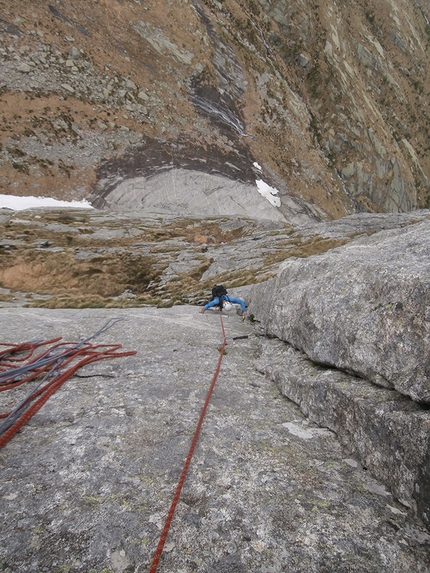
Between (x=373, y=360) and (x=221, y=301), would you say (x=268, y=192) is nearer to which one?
(x=221, y=301)

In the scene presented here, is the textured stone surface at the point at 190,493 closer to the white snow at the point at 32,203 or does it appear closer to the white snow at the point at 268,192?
the white snow at the point at 32,203

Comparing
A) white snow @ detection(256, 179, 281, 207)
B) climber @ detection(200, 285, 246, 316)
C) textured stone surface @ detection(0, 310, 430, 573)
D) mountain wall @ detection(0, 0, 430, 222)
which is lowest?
textured stone surface @ detection(0, 310, 430, 573)

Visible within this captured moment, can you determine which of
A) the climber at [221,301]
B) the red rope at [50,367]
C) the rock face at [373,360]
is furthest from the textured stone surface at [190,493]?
the climber at [221,301]

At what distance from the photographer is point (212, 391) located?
6738 mm

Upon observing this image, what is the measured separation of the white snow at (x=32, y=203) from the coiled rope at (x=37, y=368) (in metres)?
40.1

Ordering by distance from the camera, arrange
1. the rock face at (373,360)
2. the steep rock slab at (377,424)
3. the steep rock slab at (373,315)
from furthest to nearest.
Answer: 1. the steep rock slab at (373,315)
2. the rock face at (373,360)
3. the steep rock slab at (377,424)

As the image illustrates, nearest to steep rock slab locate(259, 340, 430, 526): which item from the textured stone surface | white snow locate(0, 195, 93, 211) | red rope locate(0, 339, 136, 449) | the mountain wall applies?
the textured stone surface

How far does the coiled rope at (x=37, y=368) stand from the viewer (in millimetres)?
5261

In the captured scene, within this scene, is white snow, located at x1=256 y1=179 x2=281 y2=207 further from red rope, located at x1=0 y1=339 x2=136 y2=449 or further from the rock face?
red rope, located at x1=0 y1=339 x2=136 y2=449

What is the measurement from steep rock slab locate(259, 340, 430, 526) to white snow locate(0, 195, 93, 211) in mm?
46240

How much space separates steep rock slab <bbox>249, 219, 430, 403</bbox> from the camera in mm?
4605

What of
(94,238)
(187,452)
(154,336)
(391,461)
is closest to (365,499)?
(391,461)

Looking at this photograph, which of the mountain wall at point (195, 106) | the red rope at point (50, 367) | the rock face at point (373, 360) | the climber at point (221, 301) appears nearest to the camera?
the rock face at point (373, 360)

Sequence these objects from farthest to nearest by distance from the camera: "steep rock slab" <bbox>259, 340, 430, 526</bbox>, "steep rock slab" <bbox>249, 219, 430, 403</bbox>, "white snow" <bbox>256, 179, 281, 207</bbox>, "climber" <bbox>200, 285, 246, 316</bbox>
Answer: "white snow" <bbox>256, 179, 281, 207</bbox> → "climber" <bbox>200, 285, 246, 316</bbox> → "steep rock slab" <bbox>249, 219, 430, 403</bbox> → "steep rock slab" <bbox>259, 340, 430, 526</bbox>
